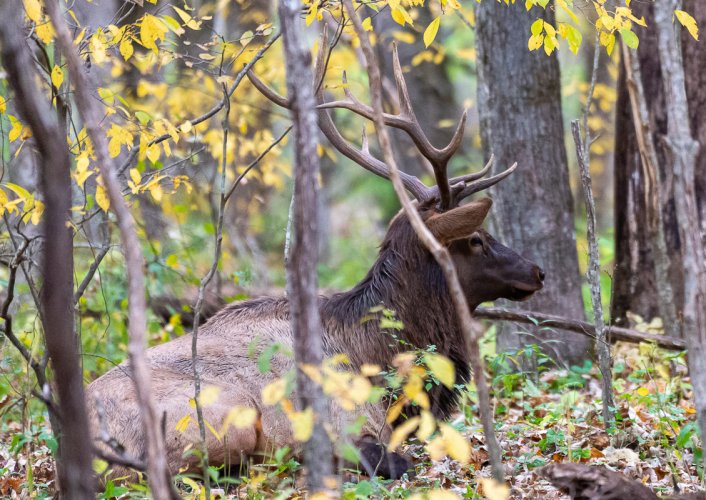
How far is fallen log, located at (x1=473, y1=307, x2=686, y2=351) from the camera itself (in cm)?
714

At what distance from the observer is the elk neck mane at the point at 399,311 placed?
6551mm

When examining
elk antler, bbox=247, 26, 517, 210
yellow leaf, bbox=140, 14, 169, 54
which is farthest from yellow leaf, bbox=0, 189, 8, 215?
elk antler, bbox=247, 26, 517, 210

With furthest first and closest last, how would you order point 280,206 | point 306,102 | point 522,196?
point 280,206, point 522,196, point 306,102

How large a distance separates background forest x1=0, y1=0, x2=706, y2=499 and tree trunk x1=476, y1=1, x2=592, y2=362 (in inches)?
0.8

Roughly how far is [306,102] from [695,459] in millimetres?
2794

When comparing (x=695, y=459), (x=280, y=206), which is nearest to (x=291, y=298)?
(x=695, y=459)

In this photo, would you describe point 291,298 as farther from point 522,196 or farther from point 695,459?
point 522,196

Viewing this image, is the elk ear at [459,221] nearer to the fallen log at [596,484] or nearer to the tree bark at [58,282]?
the fallen log at [596,484]

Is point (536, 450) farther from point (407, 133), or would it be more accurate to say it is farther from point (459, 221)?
point (407, 133)

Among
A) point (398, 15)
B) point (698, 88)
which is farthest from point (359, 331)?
point (698, 88)

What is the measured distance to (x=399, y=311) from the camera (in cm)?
659

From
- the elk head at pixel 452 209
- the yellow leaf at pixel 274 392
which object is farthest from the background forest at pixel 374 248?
the elk head at pixel 452 209

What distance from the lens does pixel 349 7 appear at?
4.02m

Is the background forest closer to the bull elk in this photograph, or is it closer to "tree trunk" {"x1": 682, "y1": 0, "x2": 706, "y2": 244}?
"tree trunk" {"x1": 682, "y1": 0, "x2": 706, "y2": 244}
